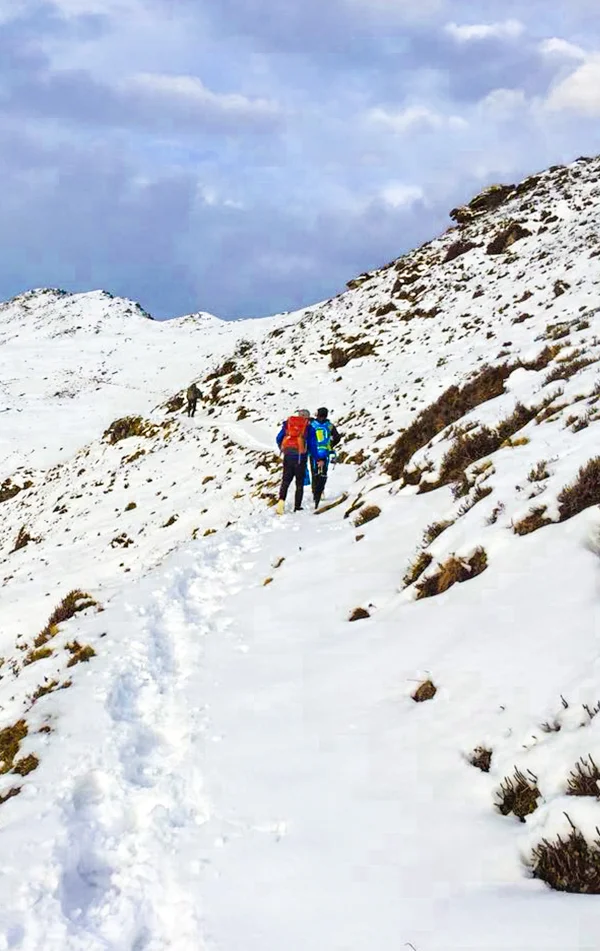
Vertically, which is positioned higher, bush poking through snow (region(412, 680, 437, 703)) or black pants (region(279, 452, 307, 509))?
black pants (region(279, 452, 307, 509))

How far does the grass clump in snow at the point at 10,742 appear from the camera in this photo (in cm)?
548

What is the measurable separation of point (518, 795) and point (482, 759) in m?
0.45

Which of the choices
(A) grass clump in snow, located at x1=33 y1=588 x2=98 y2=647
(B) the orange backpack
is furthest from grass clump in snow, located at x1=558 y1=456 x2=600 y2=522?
(B) the orange backpack

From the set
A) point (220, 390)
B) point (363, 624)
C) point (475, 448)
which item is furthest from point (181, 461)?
point (363, 624)

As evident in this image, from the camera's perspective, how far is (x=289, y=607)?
8211mm

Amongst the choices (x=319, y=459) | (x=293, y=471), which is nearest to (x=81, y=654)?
(x=293, y=471)

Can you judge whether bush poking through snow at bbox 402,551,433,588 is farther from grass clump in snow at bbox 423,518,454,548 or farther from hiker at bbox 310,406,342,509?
hiker at bbox 310,406,342,509

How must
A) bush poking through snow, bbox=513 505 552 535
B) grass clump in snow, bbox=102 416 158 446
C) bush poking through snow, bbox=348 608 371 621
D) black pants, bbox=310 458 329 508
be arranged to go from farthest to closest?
grass clump in snow, bbox=102 416 158 446 < black pants, bbox=310 458 329 508 < bush poking through snow, bbox=348 608 371 621 < bush poking through snow, bbox=513 505 552 535

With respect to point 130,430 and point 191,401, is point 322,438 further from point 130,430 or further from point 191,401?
point 130,430

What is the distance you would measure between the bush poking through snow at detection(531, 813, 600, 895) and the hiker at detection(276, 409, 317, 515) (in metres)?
10.8

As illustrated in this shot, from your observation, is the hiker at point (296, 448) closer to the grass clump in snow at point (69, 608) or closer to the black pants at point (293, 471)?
the black pants at point (293, 471)

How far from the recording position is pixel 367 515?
10773 mm

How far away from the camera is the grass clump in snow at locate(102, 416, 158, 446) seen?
114 ft

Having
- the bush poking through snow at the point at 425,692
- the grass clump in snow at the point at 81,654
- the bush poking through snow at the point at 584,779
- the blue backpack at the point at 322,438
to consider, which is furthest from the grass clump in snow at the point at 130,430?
the bush poking through snow at the point at 584,779
